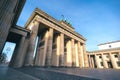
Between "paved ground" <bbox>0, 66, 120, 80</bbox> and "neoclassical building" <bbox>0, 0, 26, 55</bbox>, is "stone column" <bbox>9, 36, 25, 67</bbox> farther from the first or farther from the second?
"paved ground" <bbox>0, 66, 120, 80</bbox>

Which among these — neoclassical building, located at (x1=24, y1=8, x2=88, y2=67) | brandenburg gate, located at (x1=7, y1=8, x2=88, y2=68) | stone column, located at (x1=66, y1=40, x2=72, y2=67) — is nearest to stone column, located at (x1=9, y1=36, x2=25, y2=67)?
brandenburg gate, located at (x1=7, y1=8, x2=88, y2=68)

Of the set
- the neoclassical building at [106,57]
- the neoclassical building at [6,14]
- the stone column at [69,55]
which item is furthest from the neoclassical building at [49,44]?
the neoclassical building at [106,57]

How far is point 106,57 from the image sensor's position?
35500mm

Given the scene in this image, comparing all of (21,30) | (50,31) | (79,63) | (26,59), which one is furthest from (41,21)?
(79,63)

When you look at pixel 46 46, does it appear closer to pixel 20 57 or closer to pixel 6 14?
pixel 20 57

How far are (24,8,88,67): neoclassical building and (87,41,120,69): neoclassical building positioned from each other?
11903 mm

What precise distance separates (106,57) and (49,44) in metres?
29.6

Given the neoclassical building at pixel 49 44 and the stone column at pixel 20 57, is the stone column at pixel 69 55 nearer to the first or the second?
the neoclassical building at pixel 49 44

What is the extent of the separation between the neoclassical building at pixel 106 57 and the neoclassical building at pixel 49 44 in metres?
11.9

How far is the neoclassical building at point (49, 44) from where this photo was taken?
16297mm

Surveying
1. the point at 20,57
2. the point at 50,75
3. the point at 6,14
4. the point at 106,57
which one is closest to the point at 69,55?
the point at 20,57

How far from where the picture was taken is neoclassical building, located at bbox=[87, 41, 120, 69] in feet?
107

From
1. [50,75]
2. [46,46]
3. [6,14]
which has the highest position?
[6,14]

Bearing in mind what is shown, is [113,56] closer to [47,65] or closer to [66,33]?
[66,33]
